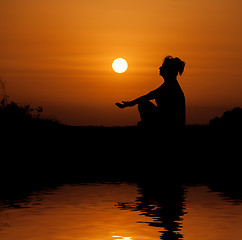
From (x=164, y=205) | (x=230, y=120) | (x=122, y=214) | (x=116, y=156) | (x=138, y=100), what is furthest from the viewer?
(x=230, y=120)

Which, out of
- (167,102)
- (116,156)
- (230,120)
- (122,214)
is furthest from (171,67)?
(230,120)

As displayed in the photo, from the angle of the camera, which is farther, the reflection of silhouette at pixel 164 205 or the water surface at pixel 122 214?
the reflection of silhouette at pixel 164 205

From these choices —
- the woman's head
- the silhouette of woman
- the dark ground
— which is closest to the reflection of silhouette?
the dark ground

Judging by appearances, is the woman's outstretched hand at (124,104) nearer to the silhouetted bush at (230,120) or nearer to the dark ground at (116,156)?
the dark ground at (116,156)

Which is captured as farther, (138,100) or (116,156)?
(116,156)

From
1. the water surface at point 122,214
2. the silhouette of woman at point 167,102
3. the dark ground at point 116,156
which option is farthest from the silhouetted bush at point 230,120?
the water surface at point 122,214

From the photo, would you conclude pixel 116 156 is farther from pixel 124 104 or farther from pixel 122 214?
pixel 122 214

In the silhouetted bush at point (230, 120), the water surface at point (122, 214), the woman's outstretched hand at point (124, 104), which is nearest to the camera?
the water surface at point (122, 214)

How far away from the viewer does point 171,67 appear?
38.2 ft

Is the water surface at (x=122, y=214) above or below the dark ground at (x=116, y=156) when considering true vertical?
below

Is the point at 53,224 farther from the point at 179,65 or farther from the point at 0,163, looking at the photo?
Result: the point at 0,163

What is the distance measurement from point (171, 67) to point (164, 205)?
3536 millimetres

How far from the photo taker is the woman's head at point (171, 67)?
38.2 feet

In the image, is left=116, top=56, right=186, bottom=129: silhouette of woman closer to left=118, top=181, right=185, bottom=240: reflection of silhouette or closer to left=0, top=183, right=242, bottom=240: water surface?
left=118, top=181, right=185, bottom=240: reflection of silhouette
